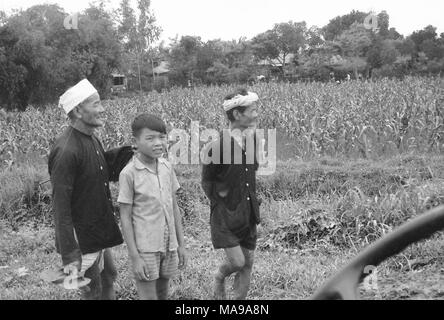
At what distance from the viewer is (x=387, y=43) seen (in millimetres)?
30453

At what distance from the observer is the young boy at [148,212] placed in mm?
3078

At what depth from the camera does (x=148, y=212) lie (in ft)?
10.2

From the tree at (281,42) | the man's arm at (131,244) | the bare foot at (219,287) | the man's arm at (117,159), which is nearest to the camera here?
the man's arm at (131,244)

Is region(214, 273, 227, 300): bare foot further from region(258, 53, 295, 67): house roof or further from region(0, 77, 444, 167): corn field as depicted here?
region(258, 53, 295, 67): house roof

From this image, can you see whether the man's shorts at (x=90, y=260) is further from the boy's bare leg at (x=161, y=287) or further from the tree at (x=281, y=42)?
the tree at (x=281, y=42)

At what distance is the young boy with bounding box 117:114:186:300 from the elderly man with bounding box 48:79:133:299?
0.20 metres

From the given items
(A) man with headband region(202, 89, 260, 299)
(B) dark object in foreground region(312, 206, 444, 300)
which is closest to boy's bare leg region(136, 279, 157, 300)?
(A) man with headband region(202, 89, 260, 299)

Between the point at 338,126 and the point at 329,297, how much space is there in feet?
28.4

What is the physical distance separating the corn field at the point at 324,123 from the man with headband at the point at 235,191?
559cm

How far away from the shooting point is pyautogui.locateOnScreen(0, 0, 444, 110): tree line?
23812 mm

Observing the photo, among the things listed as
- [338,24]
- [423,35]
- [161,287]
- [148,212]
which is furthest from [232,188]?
[338,24]

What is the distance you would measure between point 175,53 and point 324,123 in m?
28.0

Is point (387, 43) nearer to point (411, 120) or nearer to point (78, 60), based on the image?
point (78, 60)

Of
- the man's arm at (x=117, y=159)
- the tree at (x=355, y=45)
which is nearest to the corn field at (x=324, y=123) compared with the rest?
the man's arm at (x=117, y=159)
